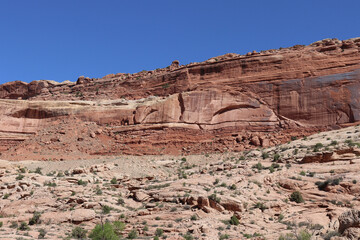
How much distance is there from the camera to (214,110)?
34.4m

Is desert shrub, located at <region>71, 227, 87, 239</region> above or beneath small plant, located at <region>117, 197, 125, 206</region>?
beneath

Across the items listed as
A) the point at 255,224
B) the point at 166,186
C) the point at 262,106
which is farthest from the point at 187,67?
the point at 255,224

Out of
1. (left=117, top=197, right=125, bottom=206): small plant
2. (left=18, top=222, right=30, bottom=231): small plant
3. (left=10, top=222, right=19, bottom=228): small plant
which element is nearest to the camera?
(left=18, top=222, right=30, bottom=231): small plant

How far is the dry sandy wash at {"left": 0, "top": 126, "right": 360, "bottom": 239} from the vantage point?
43.9ft

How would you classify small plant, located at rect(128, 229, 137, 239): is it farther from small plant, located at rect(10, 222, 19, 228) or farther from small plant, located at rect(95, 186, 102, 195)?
small plant, located at rect(10, 222, 19, 228)

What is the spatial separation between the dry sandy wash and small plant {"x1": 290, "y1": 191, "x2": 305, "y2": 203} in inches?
1.9

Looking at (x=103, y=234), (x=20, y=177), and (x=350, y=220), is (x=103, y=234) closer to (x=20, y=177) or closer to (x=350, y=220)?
(x=350, y=220)

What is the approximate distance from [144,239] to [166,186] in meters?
5.22

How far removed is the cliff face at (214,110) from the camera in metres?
30.7

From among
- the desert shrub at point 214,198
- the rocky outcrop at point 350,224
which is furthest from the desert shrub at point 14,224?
the rocky outcrop at point 350,224

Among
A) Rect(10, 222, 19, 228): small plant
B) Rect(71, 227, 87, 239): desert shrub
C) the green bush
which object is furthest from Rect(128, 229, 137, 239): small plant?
Rect(10, 222, 19, 228): small plant

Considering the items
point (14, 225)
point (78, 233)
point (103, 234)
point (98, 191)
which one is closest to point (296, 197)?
point (103, 234)

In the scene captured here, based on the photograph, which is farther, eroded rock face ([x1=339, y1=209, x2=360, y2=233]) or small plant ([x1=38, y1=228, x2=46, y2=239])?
small plant ([x1=38, y1=228, x2=46, y2=239])

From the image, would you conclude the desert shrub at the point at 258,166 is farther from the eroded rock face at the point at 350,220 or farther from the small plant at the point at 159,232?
the eroded rock face at the point at 350,220
